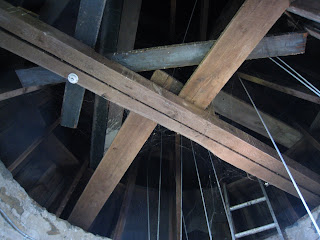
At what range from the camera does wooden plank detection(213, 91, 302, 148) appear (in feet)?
9.95

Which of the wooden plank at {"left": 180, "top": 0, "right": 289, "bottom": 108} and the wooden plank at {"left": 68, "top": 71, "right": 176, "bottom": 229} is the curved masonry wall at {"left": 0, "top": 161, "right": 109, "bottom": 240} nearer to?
the wooden plank at {"left": 68, "top": 71, "right": 176, "bottom": 229}

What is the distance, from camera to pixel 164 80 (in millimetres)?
1905

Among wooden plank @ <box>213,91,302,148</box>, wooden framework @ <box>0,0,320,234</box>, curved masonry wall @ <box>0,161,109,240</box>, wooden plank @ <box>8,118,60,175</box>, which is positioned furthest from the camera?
wooden plank @ <box>213,91,302,148</box>

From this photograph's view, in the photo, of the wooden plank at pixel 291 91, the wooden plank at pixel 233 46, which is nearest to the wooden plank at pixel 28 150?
the wooden plank at pixel 233 46

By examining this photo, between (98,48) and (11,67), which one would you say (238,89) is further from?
(11,67)

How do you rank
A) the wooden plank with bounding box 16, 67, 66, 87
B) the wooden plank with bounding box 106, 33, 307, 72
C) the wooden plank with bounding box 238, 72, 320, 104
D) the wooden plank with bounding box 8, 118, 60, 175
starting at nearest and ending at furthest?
the wooden plank with bounding box 106, 33, 307, 72 < the wooden plank with bounding box 16, 67, 66, 87 < the wooden plank with bounding box 238, 72, 320, 104 < the wooden plank with bounding box 8, 118, 60, 175

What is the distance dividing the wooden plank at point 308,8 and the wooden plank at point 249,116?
1.39m

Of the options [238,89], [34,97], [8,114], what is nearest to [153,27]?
[238,89]

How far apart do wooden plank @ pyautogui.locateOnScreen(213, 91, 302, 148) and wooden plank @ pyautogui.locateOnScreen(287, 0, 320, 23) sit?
1.39 metres

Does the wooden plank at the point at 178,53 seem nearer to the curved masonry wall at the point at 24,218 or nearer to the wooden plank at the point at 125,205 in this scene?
the curved masonry wall at the point at 24,218

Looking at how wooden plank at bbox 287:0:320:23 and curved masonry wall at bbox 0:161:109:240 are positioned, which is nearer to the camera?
wooden plank at bbox 287:0:320:23

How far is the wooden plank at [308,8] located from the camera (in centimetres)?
164

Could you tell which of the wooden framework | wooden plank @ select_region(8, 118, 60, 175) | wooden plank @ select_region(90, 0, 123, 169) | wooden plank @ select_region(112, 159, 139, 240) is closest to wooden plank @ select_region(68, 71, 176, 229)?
the wooden framework

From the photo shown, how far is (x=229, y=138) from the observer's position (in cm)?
198
